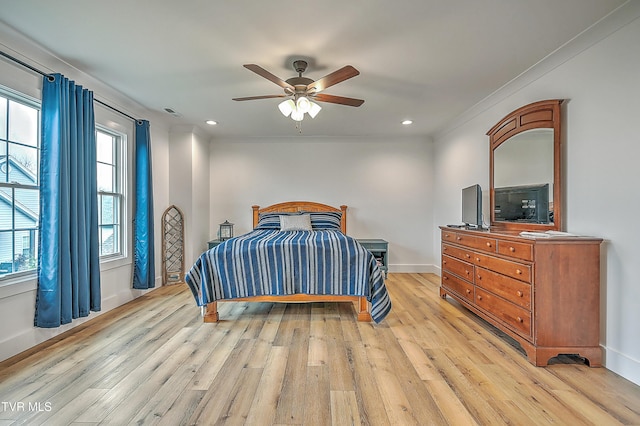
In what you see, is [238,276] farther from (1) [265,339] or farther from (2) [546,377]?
(2) [546,377]

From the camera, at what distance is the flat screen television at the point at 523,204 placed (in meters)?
2.85

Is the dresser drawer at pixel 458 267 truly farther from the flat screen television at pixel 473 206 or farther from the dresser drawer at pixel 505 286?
the flat screen television at pixel 473 206

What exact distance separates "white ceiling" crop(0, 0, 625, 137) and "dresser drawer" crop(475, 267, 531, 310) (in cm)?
195

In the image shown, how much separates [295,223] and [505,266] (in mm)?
3070

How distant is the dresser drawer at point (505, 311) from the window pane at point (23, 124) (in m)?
4.38

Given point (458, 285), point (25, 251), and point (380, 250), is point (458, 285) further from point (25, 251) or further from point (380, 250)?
point (25, 251)

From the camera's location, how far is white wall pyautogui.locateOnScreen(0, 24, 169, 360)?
242 cm

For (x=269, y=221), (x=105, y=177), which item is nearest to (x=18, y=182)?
(x=105, y=177)

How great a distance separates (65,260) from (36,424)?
1475 millimetres

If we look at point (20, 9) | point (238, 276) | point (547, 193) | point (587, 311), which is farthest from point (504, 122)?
point (20, 9)

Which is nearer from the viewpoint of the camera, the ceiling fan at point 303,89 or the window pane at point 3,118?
the window pane at point 3,118

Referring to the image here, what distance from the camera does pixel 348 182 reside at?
18.9 feet

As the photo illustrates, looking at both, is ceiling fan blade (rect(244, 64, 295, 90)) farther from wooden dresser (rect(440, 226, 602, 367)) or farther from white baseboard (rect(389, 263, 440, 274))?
white baseboard (rect(389, 263, 440, 274))

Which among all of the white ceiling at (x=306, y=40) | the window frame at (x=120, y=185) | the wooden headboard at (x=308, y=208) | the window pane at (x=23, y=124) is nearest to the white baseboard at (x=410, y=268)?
the wooden headboard at (x=308, y=208)
